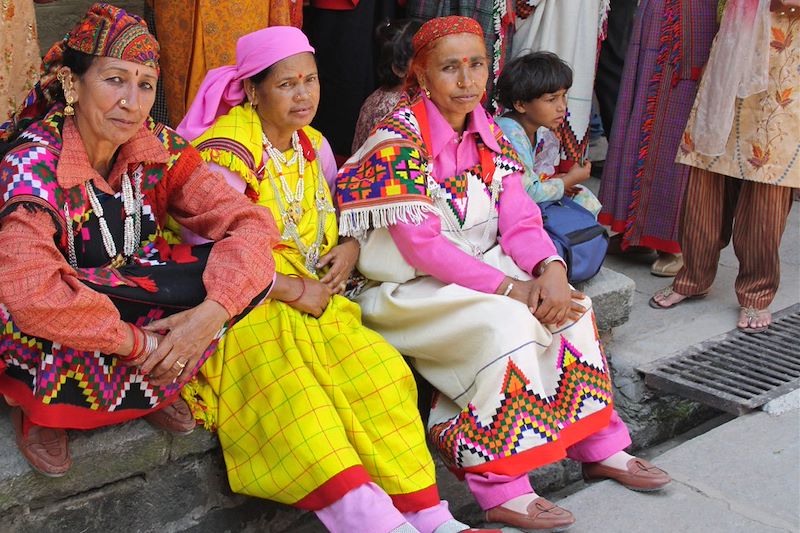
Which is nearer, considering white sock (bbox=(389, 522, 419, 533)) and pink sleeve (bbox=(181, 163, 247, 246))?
white sock (bbox=(389, 522, 419, 533))

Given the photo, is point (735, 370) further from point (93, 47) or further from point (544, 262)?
point (93, 47)

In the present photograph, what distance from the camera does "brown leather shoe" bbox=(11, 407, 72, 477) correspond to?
2525mm

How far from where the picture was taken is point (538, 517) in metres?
2.92

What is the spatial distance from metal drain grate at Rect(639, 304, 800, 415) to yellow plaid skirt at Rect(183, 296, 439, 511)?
1403mm

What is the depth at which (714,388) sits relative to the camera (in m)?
3.88

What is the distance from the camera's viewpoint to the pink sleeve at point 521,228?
3.43 m

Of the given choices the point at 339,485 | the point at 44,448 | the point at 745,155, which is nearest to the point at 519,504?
the point at 339,485

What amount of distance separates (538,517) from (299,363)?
0.87 m

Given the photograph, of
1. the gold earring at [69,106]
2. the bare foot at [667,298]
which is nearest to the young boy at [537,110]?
the bare foot at [667,298]

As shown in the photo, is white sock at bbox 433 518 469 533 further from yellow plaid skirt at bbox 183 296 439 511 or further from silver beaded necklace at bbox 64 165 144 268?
silver beaded necklace at bbox 64 165 144 268

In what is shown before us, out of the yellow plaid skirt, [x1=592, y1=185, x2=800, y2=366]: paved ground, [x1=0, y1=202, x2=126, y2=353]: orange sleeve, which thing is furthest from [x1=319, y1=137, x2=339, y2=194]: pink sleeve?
[x1=592, y1=185, x2=800, y2=366]: paved ground

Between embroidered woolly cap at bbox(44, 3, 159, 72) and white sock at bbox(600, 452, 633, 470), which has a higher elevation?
embroidered woolly cap at bbox(44, 3, 159, 72)

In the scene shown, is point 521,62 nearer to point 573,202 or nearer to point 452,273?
point 573,202

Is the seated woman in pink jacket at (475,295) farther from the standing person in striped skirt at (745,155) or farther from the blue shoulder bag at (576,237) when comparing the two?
the standing person in striped skirt at (745,155)
